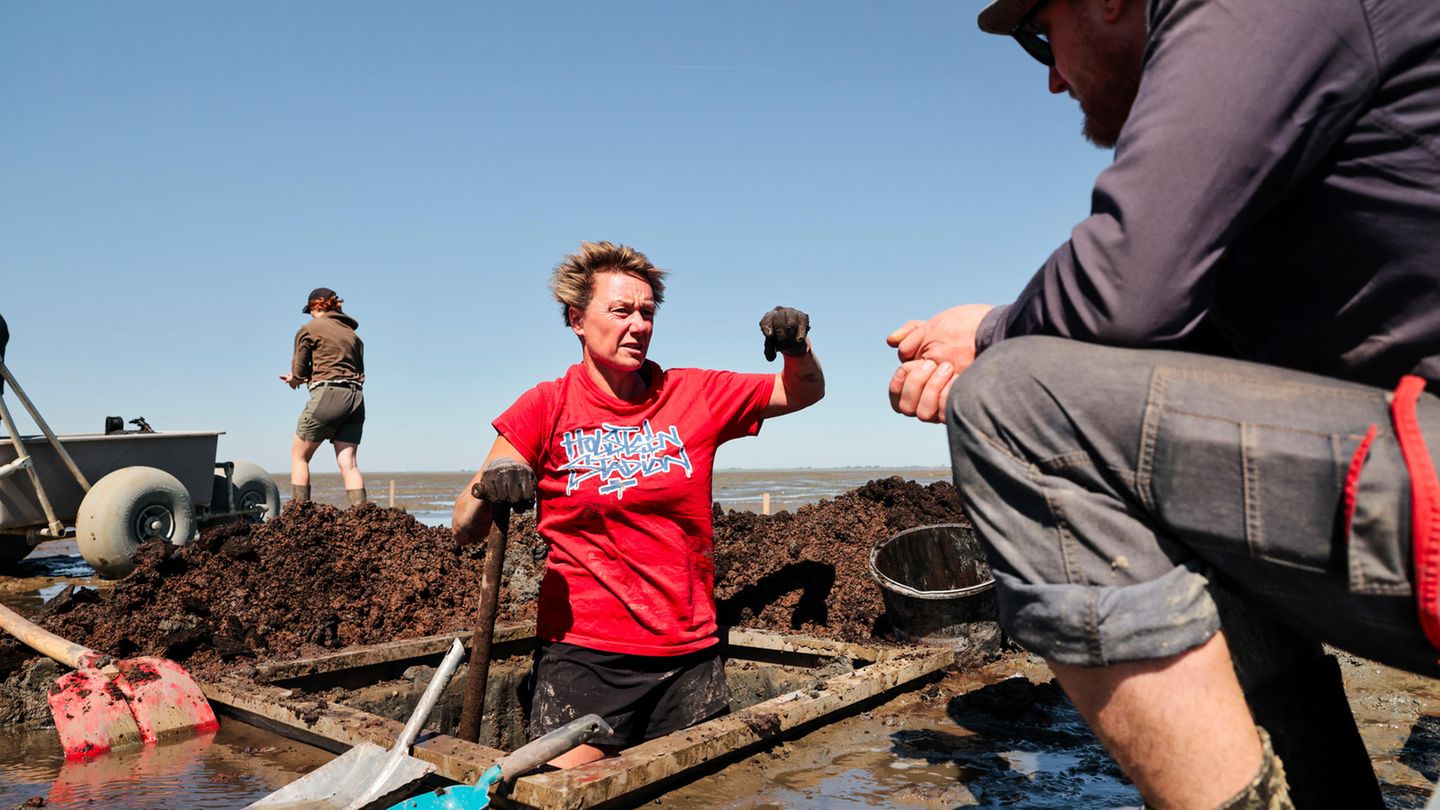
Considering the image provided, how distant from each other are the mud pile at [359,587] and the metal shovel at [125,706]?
12.1 inches

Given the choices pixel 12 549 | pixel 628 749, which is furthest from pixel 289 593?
pixel 12 549

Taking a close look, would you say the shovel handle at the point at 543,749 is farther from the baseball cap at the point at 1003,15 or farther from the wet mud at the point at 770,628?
the baseball cap at the point at 1003,15

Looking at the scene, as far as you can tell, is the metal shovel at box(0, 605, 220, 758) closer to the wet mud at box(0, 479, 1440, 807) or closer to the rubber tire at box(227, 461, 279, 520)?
the wet mud at box(0, 479, 1440, 807)

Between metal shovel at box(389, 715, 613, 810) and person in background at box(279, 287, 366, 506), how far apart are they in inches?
242

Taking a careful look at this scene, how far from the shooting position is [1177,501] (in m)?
1.13

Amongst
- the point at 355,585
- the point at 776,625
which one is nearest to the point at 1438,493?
the point at 776,625

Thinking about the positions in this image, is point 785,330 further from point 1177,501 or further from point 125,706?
point 125,706

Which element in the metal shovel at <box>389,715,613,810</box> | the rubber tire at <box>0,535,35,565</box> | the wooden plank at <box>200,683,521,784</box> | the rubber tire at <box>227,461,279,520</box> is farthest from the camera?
the rubber tire at <box>227,461,279,520</box>

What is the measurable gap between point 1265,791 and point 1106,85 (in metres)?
1.13

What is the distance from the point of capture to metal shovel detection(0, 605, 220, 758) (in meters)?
3.34

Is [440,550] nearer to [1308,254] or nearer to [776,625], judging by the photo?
[776,625]

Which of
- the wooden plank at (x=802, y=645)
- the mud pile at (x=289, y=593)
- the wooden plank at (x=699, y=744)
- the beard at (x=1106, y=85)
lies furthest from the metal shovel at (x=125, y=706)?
the beard at (x=1106, y=85)

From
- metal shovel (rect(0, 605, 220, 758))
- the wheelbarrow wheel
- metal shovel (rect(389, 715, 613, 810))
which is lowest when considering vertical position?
metal shovel (rect(0, 605, 220, 758))

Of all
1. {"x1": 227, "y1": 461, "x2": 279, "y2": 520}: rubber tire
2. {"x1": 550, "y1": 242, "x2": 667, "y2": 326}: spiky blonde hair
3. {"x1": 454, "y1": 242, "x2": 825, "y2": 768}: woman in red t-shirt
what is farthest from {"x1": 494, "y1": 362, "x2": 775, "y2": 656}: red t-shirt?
{"x1": 227, "y1": 461, "x2": 279, "y2": 520}: rubber tire
